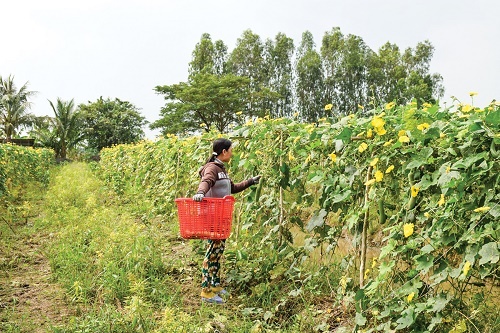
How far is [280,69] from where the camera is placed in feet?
150

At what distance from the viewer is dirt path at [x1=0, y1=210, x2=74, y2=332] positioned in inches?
135

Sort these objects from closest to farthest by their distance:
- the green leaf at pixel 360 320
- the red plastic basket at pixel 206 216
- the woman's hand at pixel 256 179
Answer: the green leaf at pixel 360 320 < the red plastic basket at pixel 206 216 < the woman's hand at pixel 256 179

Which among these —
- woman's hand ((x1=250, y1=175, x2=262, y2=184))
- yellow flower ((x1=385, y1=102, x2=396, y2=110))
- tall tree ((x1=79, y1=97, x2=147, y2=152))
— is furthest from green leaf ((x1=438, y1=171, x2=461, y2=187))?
tall tree ((x1=79, y1=97, x2=147, y2=152))

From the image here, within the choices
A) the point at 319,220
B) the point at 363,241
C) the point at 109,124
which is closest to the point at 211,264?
the point at 319,220

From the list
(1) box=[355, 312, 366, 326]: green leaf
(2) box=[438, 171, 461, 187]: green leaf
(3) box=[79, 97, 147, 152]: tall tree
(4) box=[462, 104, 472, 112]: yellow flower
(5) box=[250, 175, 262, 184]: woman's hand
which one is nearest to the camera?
(2) box=[438, 171, 461, 187]: green leaf

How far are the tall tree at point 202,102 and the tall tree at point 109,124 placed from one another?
468 cm

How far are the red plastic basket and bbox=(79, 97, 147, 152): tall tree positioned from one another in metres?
39.9

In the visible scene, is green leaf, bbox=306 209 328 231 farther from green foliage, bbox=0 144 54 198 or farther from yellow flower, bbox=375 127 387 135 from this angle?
green foliage, bbox=0 144 54 198

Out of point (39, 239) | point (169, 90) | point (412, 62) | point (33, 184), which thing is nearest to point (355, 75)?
point (412, 62)

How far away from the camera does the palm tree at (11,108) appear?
126 ft

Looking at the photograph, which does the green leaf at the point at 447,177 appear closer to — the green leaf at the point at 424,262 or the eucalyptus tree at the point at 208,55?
the green leaf at the point at 424,262

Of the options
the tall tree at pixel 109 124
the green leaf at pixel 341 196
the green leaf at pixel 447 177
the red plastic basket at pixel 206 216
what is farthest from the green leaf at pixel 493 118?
the tall tree at pixel 109 124

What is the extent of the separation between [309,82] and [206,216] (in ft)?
138

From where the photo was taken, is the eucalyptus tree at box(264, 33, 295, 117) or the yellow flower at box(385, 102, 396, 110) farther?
the eucalyptus tree at box(264, 33, 295, 117)
